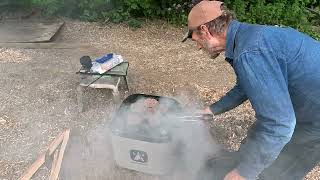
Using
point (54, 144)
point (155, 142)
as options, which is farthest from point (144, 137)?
point (54, 144)

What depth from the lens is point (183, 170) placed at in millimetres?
3496

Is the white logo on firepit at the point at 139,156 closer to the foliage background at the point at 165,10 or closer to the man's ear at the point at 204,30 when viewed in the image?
the man's ear at the point at 204,30

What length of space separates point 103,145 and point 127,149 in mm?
951

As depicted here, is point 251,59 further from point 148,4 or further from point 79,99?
point 148,4

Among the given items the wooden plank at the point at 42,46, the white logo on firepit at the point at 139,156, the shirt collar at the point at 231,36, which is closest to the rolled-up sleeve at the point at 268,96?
the shirt collar at the point at 231,36

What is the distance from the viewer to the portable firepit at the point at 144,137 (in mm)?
3000

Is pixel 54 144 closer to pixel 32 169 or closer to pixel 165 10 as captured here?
pixel 32 169

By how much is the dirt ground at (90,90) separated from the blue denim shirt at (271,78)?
1.61 metres

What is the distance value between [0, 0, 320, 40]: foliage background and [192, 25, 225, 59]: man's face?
5095mm

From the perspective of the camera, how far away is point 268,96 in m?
2.04

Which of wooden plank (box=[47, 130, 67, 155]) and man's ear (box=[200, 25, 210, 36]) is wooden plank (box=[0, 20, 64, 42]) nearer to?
wooden plank (box=[47, 130, 67, 155])

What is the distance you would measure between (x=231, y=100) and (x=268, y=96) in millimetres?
935

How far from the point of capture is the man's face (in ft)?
7.43

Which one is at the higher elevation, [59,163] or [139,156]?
[139,156]
